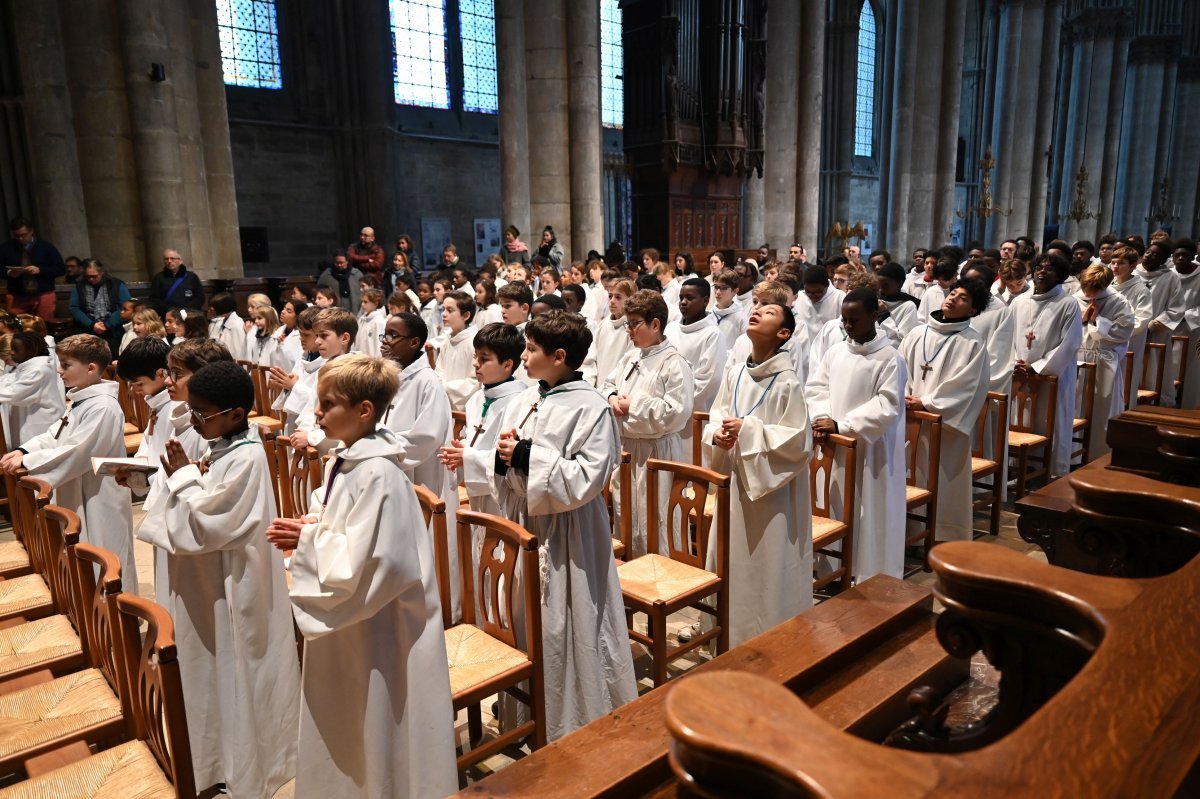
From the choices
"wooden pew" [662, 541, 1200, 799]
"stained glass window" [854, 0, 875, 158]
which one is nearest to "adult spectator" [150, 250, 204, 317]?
"wooden pew" [662, 541, 1200, 799]

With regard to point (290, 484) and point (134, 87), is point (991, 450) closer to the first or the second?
point (290, 484)

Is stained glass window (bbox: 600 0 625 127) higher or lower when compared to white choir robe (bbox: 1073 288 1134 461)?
higher

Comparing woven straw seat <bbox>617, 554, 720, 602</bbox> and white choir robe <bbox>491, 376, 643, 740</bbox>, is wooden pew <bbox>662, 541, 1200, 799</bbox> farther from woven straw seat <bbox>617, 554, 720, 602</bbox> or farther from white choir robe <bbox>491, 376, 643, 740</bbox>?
woven straw seat <bbox>617, 554, 720, 602</bbox>

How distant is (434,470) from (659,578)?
193cm

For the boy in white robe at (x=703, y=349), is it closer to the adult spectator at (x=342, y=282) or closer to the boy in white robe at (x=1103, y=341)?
the boy in white robe at (x=1103, y=341)

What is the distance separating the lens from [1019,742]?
988 mm

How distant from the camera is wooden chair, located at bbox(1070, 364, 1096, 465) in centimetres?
722

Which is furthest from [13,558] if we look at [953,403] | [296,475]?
[953,403]

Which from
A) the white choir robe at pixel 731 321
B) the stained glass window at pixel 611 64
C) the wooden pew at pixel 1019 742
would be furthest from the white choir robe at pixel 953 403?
the stained glass window at pixel 611 64

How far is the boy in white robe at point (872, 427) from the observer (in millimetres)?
5004

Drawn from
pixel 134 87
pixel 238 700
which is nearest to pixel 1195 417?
pixel 238 700

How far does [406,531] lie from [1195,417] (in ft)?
7.97

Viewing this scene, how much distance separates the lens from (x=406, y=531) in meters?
2.62

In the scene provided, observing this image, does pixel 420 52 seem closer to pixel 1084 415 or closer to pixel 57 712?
pixel 1084 415
